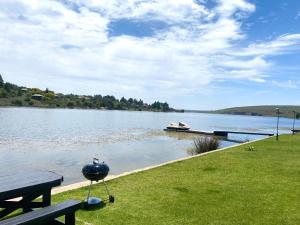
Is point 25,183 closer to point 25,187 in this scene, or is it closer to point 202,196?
point 25,187

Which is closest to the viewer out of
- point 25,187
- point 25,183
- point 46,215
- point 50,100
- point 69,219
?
point 46,215

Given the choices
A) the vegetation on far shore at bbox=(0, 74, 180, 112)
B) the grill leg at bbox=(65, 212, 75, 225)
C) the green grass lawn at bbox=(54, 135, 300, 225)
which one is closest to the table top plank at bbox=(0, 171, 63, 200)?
the grill leg at bbox=(65, 212, 75, 225)

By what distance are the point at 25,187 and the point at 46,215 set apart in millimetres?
494

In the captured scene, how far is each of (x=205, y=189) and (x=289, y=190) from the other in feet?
6.45

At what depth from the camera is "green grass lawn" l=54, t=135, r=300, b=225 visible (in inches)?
242

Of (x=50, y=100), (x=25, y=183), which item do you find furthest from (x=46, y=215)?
(x=50, y=100)

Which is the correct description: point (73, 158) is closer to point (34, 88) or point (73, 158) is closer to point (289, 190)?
point (289, 190)

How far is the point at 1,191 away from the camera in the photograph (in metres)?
4.13

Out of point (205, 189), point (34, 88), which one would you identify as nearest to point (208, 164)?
point (205, 189)

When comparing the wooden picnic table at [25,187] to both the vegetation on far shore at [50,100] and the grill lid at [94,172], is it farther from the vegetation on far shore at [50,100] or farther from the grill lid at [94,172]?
the vegetation on far shore at [50,100]

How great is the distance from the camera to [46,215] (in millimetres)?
4152

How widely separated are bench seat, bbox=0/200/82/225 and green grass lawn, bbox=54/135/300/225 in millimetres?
1153

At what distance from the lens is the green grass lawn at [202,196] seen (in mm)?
6156

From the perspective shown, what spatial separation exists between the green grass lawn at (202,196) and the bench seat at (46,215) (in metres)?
1.15
